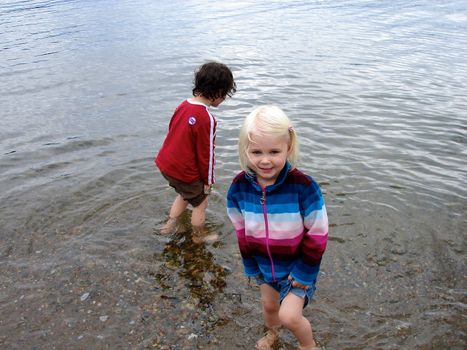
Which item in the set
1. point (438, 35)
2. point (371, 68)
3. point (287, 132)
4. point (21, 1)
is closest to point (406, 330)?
point (287, 132)

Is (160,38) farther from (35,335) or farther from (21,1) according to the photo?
(21,1)

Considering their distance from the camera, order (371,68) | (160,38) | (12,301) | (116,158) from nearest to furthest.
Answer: (12,301) < (116,158) < (371,68) < (160,38)

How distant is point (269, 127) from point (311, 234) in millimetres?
816

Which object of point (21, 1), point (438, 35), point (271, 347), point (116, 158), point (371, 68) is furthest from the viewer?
point (21, 1)

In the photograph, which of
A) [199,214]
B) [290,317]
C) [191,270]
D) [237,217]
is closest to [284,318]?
[290,317]

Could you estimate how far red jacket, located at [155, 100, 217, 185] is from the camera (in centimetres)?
475

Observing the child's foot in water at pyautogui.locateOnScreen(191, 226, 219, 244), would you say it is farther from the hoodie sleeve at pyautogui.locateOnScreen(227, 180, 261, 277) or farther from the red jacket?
the hoodie sleeve at pyautogui.locateOnScreen(227, 180, 261, 277)

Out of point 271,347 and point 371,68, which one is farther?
point 371,68

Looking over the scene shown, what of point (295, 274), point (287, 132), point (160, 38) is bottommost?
point (160, 38)

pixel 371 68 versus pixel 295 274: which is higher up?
pixel 295 274

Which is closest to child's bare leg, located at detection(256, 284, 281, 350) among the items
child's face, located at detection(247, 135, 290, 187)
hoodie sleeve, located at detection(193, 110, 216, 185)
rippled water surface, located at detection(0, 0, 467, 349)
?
rippled water surface, located at detection(0, 0, 467, 349)

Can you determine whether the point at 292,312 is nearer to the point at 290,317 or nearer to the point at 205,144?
the point at 290,317

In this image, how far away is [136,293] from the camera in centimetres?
466

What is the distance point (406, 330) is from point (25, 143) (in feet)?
25.4
